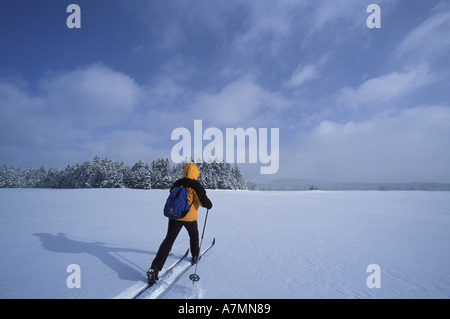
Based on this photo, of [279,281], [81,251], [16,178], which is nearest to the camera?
[279,281]

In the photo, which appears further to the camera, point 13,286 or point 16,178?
point 16,178

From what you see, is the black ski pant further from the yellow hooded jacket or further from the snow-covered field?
the snow-covered field

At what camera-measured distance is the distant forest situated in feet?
168

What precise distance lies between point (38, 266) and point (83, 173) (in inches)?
2573

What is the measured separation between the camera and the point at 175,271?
3543 mm

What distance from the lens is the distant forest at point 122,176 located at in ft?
168

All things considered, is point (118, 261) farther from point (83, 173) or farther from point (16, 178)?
point (16, 178)

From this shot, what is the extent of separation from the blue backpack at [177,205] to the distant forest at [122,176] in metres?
48.2

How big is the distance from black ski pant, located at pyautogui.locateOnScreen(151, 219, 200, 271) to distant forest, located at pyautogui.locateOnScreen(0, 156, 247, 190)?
157 feet

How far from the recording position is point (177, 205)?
3.40 meters

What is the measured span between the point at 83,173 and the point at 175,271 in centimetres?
6713

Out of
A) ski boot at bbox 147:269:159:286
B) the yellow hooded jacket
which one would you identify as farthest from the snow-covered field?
the yellow hooded jacket
